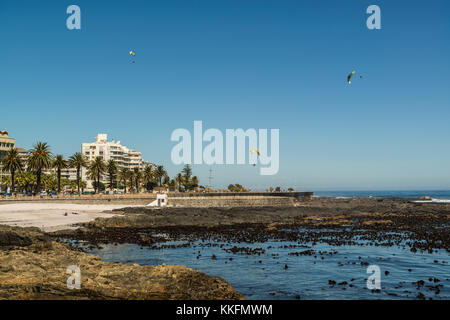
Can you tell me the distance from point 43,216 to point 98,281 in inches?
1873

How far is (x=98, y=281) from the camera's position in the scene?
19.1 metres

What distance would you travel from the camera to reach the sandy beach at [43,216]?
168 feet

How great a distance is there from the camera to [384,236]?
46.7 m

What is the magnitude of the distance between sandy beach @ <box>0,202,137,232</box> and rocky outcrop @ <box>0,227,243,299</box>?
2661 centimetres

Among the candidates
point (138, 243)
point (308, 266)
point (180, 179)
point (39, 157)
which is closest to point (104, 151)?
point (180, 179)

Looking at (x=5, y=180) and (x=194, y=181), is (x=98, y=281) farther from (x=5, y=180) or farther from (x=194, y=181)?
(x=194, y=181)

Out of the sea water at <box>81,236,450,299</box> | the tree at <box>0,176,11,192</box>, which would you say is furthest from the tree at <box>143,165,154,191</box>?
the sea water at <box>81,236,450,299</box>

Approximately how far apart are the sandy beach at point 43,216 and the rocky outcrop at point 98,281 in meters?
26.6

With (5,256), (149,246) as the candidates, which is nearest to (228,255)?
(149,246)

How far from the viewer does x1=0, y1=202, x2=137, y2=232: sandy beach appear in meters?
51.3

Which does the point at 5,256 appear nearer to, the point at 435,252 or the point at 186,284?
the point at 186,284

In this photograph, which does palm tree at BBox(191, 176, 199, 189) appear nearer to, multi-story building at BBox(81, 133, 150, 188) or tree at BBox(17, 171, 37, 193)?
multi-story building at BBox(81, 133, 150, 188)

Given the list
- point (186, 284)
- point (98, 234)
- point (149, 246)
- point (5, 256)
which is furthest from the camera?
point (98, 234)
